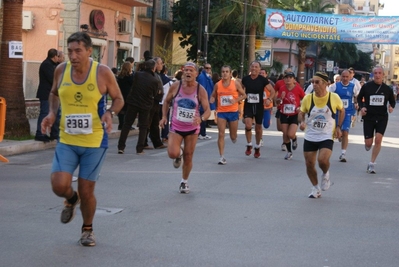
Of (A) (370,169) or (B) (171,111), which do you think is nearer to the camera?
(B) (171,111)

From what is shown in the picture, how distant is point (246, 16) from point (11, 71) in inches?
1102

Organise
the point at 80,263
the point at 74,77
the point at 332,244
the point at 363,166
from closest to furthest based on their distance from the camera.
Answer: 1. the point at 80,263
2. the point at 74,77
3. the point at 332,244
4. the point at 363,166

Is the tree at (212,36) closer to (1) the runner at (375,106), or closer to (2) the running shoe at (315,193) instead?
(1) the runner at (375,106)

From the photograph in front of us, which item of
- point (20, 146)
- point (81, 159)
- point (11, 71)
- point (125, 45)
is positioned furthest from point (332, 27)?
point (81, 159)

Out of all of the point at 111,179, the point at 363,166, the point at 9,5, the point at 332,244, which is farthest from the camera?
the point at 9,5

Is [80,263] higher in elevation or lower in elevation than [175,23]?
lower

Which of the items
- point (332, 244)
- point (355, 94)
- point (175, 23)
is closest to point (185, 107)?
point (332, 244)

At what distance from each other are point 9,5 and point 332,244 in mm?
11234

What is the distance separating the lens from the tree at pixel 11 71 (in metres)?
17.2

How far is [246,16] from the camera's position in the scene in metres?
44.1

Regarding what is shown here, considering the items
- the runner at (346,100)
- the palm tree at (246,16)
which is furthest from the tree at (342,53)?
the runner at (346,100)

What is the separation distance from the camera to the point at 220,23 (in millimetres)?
44562

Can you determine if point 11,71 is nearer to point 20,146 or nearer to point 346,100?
point 20,146

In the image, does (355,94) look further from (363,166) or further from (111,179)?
(111,179)
